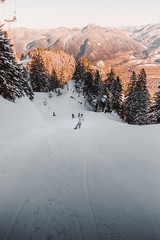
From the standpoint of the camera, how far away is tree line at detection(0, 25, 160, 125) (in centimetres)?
1593

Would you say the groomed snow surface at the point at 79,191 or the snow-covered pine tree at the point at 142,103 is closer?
the groomed snow surface at the point at 79,191

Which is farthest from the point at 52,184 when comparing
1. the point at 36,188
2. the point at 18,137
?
the point at 18,137

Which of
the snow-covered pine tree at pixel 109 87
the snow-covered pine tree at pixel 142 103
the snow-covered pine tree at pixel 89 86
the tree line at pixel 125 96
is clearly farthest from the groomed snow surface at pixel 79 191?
the snow-covered pine tree at pixel 89 86

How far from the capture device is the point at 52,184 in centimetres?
604

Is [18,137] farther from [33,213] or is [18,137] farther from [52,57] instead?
[52,57]

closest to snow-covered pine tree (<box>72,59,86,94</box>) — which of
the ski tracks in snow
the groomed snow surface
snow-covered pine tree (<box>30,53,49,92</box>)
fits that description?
snow-covered pine tree (<box>30,53,49,92</box>)

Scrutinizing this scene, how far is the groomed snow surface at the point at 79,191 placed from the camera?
13.2ft

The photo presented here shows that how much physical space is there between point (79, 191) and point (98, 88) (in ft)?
148

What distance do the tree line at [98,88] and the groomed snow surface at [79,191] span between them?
31.9 ft

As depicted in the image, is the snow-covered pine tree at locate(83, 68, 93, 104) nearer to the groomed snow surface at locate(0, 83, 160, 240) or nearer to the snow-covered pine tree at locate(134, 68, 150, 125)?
the snow-covered pine tree at locate(134, 68, 150, 125)

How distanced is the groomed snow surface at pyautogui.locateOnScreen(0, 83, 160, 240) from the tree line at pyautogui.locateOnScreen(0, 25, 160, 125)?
972cm

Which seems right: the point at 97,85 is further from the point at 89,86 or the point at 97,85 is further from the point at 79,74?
the point at 79,74

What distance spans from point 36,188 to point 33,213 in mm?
1199

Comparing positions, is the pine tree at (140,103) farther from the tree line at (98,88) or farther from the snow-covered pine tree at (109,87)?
the snow-covered pine tree at (109,87)
